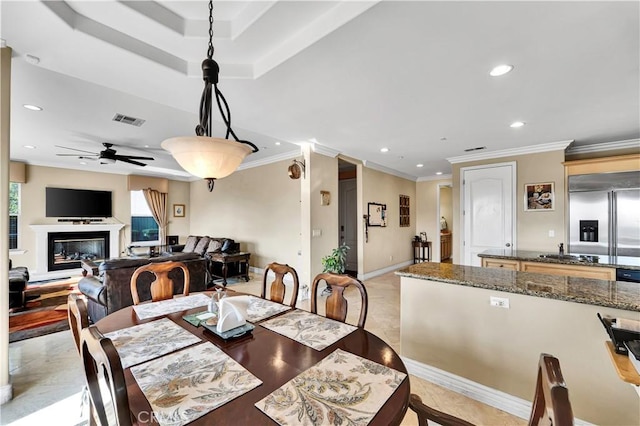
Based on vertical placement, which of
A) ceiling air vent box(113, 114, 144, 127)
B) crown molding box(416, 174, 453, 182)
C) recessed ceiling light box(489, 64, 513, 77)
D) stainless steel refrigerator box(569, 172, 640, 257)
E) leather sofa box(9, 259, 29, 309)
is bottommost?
leather sofa box(9, 259, 29, 309)

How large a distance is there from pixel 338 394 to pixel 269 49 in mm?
2285

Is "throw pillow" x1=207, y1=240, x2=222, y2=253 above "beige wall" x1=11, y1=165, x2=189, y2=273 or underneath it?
underneath

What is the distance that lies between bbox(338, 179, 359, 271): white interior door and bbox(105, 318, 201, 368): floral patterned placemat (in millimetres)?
5056

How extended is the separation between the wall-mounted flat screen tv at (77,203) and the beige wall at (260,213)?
8.11 ft

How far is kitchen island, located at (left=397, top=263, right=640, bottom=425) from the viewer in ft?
5.29

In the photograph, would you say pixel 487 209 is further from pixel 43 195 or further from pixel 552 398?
pixel 43 195

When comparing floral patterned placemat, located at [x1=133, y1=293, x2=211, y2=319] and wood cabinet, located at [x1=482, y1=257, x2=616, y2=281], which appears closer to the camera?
floral patterned placemat, located at [x1=133, y1=293, x2=211, y2=319]

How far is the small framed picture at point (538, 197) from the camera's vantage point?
13.9 feet

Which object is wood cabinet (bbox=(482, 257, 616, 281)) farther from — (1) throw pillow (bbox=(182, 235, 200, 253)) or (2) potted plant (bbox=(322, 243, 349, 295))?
(1) throw pillow (bbox=(182, 235, 200, 253))

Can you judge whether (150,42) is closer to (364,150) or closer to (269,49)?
(269,49)

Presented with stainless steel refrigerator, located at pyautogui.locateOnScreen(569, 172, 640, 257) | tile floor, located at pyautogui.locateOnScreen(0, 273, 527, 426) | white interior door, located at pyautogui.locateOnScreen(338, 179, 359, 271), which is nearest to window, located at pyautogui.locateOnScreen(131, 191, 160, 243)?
tile floor, located at pyautogui.locateOnScreen(0, 273, 527, 426)

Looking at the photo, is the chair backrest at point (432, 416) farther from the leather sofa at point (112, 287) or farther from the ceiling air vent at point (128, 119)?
the ceiling air vent at point (128, 119)

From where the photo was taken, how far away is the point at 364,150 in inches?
192

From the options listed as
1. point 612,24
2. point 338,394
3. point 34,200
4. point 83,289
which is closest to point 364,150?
point 612,24
